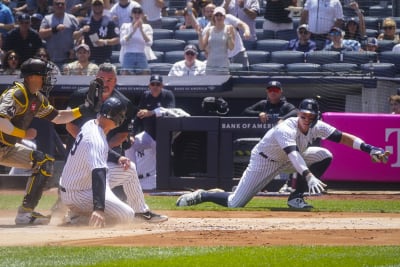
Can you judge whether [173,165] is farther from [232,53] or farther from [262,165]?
[262,165]

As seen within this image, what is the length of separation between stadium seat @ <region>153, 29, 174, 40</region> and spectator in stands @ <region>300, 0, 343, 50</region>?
8.40 ft

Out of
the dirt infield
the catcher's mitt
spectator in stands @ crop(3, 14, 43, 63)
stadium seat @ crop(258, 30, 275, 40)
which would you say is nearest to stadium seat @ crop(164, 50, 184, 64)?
stadium seat @ crop(258, 30, 275, 40)

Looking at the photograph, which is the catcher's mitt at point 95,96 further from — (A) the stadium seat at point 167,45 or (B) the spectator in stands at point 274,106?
(A) the stadium seat at point 167,45

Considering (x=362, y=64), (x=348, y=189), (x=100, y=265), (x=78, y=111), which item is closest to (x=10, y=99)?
(x=78, y=111)

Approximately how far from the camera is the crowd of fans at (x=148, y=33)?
15.4 metres

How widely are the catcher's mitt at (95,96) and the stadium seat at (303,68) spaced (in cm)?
582

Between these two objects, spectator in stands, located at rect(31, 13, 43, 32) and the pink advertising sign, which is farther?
spectator in stands, located at rect(31, 13, 43, 32)

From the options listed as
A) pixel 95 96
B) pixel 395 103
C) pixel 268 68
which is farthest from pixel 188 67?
pixel 95 96

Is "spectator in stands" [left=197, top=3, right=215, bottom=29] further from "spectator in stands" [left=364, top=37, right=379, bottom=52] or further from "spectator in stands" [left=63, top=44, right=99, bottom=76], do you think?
"spectator in stands" [left=364, top=37, right=379, bottom=52]

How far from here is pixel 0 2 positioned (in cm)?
1775

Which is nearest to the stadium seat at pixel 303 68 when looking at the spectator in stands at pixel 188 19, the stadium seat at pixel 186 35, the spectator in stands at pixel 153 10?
the spectator in stands at pixel 188 19

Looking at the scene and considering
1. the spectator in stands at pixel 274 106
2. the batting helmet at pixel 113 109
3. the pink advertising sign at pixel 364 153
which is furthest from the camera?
the pink advertising sign at pixel 364 153

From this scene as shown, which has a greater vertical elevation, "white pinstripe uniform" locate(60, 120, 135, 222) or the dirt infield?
"white pinstripe uniform" locate(60, 120, 135, 222)

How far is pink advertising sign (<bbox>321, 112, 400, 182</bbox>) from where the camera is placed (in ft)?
45.2
